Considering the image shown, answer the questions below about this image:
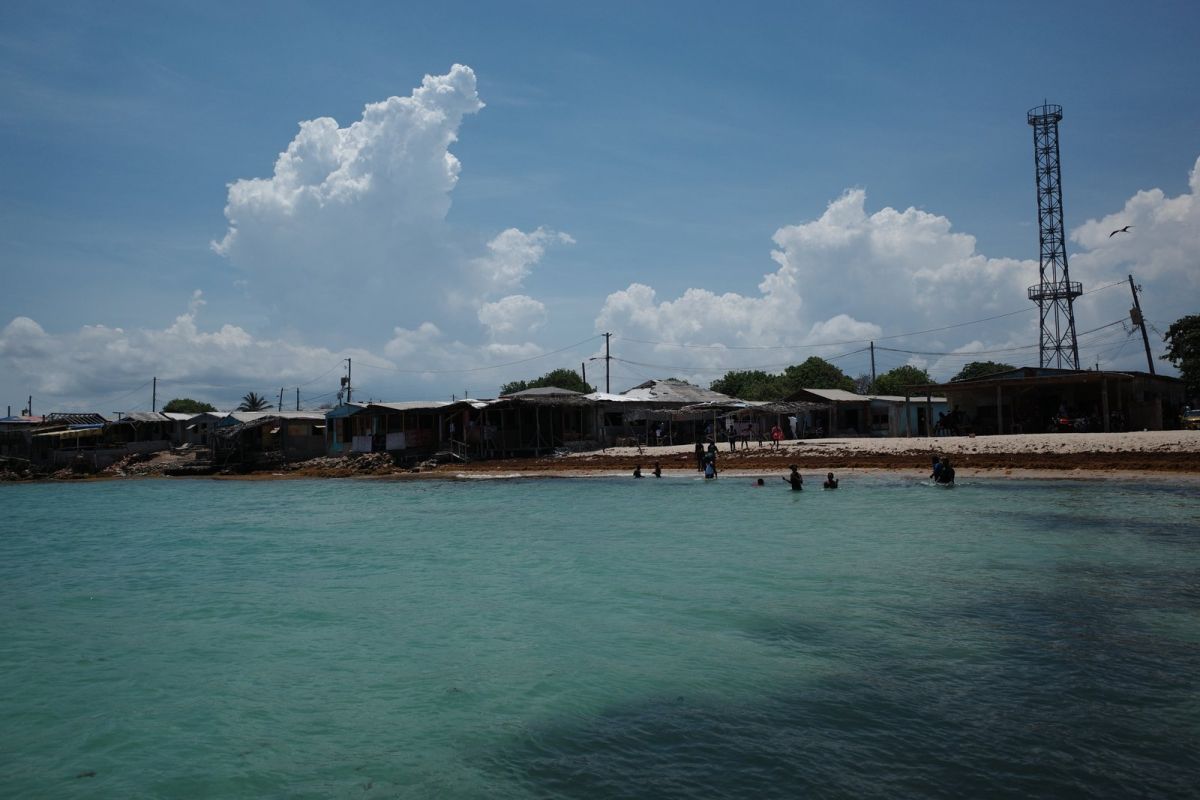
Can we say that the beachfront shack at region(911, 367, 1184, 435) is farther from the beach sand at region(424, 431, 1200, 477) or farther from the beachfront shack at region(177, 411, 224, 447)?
the beachfront shack at region(177, 411, 224, 447)

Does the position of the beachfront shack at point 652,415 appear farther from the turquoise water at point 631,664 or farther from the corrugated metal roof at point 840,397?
the turquoise water at point 631,664

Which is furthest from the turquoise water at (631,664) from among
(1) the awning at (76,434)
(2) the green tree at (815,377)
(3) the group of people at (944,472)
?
(2) the green tree at (815,377)

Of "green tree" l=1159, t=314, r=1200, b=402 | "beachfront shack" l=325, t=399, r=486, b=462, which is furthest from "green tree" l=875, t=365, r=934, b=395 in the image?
"beachfront shack" l=325, t=399, r=486, b=462

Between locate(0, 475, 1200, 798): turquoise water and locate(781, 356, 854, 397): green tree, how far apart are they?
5350cm

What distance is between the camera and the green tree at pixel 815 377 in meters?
71.2

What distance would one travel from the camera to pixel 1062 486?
23.3 m

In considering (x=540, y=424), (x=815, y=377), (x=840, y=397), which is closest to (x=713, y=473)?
(x=540, y=424)

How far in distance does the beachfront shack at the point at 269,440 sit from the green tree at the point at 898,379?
48855 mm

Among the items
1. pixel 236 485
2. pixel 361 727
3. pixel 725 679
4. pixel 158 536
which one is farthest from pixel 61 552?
pixel 236 485

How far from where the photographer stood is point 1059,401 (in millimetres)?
35438

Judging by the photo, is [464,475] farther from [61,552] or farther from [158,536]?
[61,552]

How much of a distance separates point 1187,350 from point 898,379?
90.4 feet

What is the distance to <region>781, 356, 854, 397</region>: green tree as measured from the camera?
234 feet

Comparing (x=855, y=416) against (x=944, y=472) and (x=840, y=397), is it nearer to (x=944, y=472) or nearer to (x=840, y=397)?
(x=840, y=397)
